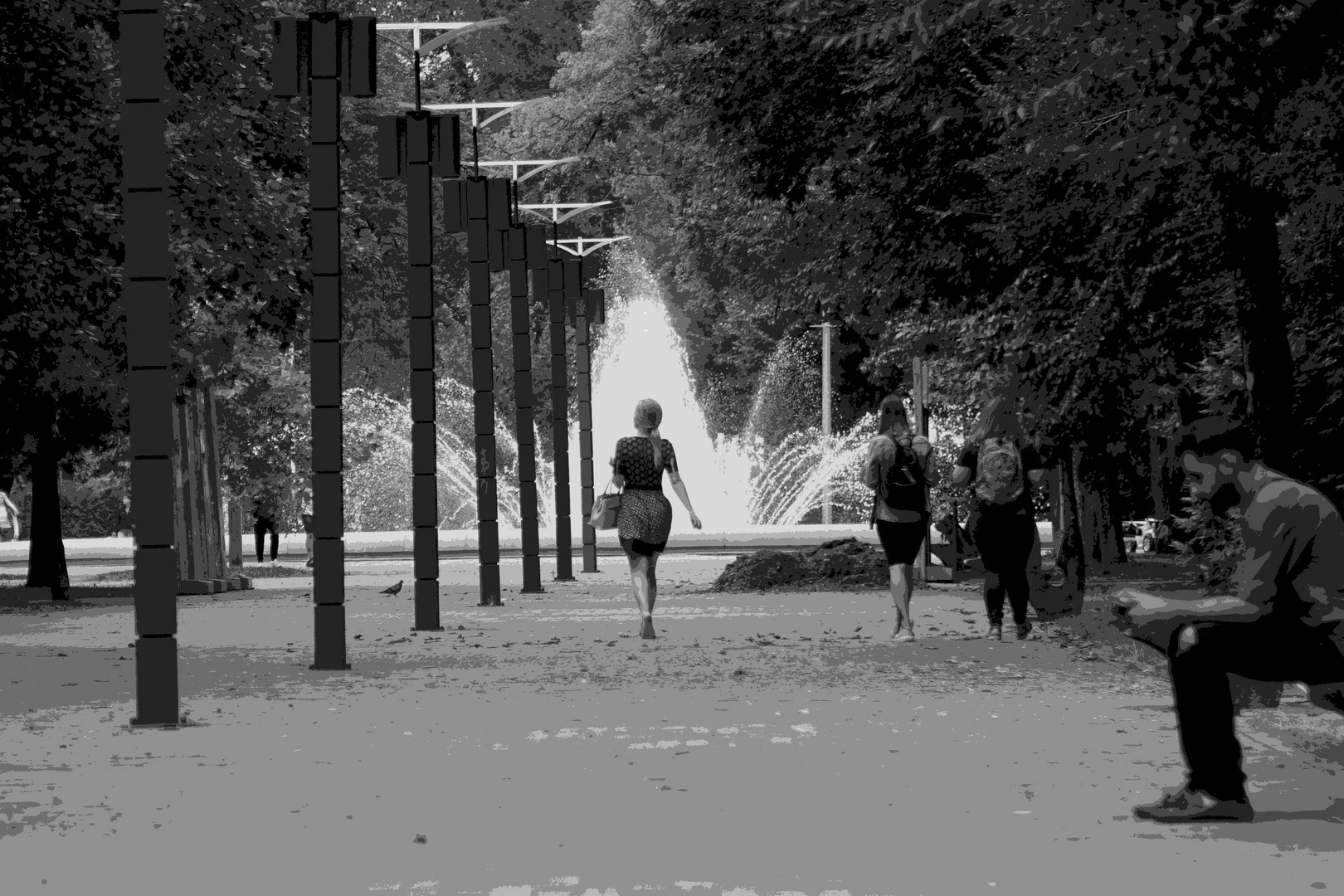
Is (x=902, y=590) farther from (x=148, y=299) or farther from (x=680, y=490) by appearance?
(x=148, y=299)

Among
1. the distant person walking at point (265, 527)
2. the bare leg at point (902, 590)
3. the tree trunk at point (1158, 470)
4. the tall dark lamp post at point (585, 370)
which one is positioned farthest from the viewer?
the distant person walking at point (265, 527)

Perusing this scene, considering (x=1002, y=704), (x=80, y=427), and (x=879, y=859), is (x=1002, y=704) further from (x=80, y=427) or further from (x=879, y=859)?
(x=80, y=427)

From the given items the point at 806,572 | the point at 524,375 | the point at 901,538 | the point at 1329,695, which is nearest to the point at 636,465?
the point at 901,538

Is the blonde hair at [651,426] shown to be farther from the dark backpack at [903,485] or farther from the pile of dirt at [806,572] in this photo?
the pile of dirt at [806,572]

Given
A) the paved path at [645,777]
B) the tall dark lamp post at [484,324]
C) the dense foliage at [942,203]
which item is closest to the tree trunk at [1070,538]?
the dense foliage at [942,203]

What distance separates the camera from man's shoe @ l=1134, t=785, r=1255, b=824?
8117 mm

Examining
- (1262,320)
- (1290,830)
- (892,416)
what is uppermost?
(1262,320)

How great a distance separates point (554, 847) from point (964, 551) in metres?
22.0

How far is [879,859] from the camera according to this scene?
301 inches

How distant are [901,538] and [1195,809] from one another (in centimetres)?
1005

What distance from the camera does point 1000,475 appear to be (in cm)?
1814

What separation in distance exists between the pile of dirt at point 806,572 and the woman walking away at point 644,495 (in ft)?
34.0

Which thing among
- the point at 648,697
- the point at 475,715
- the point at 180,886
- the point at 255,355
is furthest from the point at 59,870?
the point at 255,355

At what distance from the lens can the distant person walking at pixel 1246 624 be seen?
7.90m
